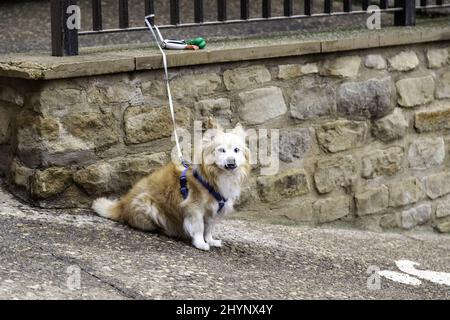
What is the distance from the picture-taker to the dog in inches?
184

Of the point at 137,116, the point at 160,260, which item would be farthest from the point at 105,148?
the point at 160,260

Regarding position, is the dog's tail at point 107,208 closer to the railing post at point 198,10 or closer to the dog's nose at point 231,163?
the dog's nose at point 231,163

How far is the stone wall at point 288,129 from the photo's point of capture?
512 cm

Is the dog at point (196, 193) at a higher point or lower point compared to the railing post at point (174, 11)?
lower

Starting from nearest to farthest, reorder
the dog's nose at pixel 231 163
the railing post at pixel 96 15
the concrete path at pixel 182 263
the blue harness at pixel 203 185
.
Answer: the concrete path at pixel 182 263, the dog's nose at pixel 231 163, the blue harness at pixel 203 185, the railing post at pixel 96 15

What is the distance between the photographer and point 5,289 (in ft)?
12.4

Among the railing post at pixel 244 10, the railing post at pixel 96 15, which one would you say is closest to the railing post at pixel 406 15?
the railing post at pixel 244 10

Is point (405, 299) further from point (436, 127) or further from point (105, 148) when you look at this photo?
point (436, 127)

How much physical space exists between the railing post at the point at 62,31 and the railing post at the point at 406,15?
9.34 ft

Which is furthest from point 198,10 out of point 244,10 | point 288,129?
point 288,129

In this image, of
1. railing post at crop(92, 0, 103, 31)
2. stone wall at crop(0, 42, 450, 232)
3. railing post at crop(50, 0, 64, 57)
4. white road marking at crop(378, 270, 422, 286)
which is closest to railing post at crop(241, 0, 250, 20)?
stone wall at crop(0, 42, 450, 232)

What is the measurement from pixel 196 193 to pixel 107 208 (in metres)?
0.67

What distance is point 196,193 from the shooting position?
4785mm
